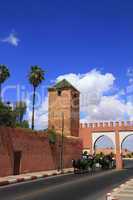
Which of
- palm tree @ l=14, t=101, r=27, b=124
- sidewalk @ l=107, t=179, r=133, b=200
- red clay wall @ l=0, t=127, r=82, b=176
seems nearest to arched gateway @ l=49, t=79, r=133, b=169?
red clay wall @ l=0, t=127, r=82, b=176

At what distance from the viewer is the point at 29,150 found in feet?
103

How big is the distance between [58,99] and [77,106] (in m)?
3.27

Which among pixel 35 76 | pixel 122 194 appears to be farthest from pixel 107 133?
pixel 122 194

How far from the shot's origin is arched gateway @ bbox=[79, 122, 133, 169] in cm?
7288

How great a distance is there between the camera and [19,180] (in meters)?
23.4

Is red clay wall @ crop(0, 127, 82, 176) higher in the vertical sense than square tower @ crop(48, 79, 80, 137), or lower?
lower

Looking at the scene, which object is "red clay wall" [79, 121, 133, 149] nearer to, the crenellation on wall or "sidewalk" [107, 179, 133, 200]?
the crenellation on wall

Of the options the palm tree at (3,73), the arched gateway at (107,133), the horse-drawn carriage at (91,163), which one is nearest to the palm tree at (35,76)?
the palm tree at (3,73)

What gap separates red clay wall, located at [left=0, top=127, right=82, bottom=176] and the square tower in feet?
34.2

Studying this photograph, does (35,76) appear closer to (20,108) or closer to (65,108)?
(65,108)

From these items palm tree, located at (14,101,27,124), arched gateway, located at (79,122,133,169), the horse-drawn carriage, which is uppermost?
palm tree, located at (14,101,27,124)

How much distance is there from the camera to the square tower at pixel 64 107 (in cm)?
5431

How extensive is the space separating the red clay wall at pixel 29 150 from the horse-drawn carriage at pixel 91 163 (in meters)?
2.86

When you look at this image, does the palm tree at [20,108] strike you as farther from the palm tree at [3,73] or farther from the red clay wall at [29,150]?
the red clay wall at [29,150]
